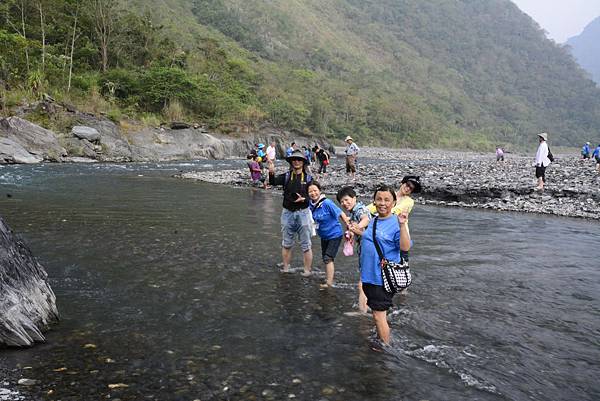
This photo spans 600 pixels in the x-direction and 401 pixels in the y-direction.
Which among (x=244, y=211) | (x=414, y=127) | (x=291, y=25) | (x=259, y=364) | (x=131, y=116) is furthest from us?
(x=291, y=25)

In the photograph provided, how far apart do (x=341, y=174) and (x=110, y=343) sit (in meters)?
22.6

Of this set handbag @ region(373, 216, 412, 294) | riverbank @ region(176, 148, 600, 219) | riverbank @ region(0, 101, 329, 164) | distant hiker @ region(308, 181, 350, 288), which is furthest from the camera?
riverbank @ region(0, 101, 329, 164)

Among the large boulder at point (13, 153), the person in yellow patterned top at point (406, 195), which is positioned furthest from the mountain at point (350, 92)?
the person in yellow patterned top at point (406, 195)

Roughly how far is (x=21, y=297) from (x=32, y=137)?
3249 cm

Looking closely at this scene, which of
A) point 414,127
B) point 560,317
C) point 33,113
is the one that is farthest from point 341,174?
point 414,127

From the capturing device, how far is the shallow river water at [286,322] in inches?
168

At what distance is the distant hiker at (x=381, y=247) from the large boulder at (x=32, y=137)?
33230mm

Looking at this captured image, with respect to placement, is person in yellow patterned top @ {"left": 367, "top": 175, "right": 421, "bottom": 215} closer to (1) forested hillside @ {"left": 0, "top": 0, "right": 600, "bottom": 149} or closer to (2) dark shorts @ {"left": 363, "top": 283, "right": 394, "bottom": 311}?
(2) dark shorts @ {"left": 363, "top": 283, "right": 394, "bottom": 311}

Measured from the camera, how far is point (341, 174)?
26.8 meters

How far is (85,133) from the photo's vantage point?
36.3 m

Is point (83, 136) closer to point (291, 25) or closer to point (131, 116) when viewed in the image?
point (131, 116)

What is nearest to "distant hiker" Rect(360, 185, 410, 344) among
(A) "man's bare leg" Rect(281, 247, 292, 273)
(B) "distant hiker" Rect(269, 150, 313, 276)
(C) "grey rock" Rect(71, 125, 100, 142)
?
(B) "distant hiker" Rect(269, 150, 313, 276)

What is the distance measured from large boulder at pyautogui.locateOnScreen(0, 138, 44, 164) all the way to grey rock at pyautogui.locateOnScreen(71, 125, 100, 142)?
5439mm

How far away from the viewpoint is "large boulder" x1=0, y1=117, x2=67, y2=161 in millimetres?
31438
